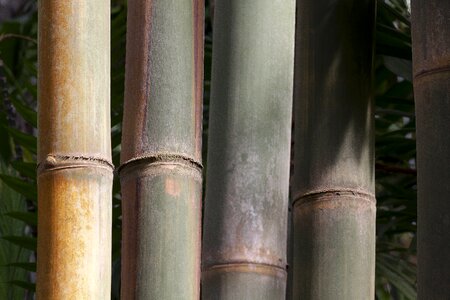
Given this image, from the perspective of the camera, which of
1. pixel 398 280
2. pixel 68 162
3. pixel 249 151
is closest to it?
pixel 68 162

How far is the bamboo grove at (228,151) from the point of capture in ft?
3.60

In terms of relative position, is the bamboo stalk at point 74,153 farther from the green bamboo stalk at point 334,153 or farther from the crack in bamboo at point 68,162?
the green bamboo stalk at point 334,153

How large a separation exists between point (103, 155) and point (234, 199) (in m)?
0.16

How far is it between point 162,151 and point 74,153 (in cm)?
9

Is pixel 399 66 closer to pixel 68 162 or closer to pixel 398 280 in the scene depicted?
pixel 398 280

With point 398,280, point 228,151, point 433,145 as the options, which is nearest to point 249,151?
point 228,151

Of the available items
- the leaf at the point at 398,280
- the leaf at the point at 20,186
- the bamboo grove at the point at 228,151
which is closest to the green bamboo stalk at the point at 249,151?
the bamboo grove at the point at 228,151

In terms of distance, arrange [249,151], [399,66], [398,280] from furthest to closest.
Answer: [398,280]
[399,66]
[249,151]

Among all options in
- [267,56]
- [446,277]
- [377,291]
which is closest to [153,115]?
[267,56]

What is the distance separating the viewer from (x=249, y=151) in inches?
48.4

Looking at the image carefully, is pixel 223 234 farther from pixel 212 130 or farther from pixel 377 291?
pixel 377 291

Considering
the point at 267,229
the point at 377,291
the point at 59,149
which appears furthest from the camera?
the point at 377,291

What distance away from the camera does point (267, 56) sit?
4.16 ft

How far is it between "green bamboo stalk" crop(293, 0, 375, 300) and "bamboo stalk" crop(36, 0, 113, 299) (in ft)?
0.77
